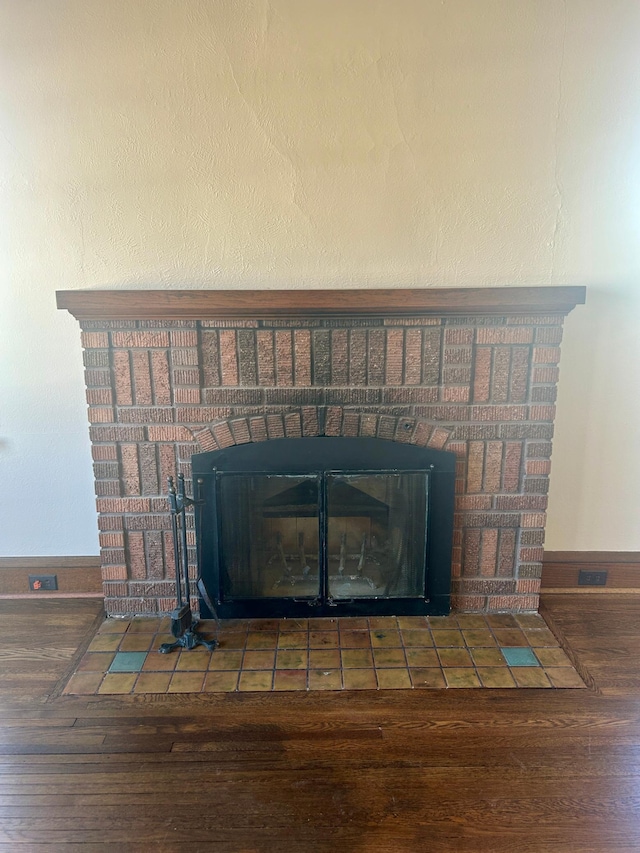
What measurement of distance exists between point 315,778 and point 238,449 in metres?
1.18

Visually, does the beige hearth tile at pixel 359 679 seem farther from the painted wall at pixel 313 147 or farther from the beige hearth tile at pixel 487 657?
the painted wall at pixel 313 147

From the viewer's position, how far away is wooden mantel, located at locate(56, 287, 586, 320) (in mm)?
2064

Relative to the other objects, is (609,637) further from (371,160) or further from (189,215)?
(189,215)

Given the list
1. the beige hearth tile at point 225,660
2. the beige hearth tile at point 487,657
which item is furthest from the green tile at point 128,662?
Answer: the beige hearth tile at point 487,657

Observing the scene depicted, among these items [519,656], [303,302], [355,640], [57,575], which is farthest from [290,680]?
[303,302]

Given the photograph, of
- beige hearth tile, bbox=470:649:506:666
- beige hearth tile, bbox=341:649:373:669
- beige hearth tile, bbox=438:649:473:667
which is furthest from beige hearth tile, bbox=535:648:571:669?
beige hearth tile, bbox=341:649:373:669

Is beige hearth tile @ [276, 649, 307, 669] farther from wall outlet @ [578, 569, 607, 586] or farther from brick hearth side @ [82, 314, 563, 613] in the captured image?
wall outlet @ [578, 569, 607, 586]

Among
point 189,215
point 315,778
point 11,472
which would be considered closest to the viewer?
point 315,778

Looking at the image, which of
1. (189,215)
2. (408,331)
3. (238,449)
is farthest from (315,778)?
(189,215)

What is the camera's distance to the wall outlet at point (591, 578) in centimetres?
256

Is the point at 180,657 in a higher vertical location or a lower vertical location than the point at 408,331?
lower

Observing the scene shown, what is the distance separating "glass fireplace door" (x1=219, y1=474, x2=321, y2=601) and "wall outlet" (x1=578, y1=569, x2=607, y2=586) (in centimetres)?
124

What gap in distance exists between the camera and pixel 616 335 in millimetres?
2336

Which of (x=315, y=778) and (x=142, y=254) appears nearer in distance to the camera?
(x=315, y=778)
